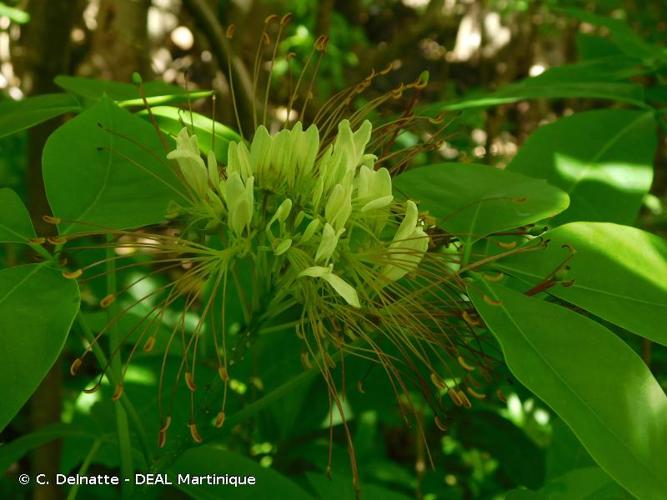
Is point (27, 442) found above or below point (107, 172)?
below

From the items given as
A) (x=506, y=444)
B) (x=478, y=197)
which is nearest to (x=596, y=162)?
(x=478, y=197)

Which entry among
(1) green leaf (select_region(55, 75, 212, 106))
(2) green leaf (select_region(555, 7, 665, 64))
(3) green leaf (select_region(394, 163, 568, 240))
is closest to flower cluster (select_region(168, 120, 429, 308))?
(3) green leaf (select_region(394, 163, 568, 240))

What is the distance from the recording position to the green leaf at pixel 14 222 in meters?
0.73

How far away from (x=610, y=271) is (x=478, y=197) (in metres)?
0.14

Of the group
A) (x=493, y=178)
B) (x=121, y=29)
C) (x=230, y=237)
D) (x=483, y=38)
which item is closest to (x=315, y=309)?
(x=230, y=237)

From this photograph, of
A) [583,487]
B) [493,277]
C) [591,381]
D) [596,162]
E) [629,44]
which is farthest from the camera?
[629,44]

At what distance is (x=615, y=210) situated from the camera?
3.05ft

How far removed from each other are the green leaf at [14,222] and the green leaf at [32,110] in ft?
0.30

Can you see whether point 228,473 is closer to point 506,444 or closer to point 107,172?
point 107,172

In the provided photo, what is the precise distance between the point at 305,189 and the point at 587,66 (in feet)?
2.04

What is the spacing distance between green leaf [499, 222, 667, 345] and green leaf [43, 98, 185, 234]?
0.33 metres

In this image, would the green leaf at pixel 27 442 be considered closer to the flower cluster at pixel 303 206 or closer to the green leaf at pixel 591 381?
the flower cluster at pixel 303 206

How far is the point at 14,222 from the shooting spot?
0.74m

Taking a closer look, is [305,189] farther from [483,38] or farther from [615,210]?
[483,38]
